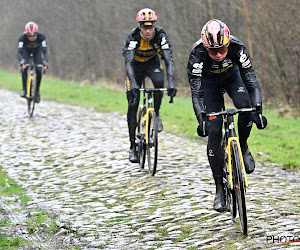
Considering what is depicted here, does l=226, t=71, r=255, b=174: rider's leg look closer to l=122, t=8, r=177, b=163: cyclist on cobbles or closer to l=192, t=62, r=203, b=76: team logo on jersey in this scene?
l=192, t=62, r=203, b=76: team logo on jersey

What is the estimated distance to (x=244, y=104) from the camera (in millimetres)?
6949

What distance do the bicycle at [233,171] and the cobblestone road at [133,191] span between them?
250 millimetres

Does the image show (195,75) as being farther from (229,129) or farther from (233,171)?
(233,171)

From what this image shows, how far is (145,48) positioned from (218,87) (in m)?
2.93

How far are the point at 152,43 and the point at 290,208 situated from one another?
377 cm

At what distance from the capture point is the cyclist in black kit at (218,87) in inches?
265

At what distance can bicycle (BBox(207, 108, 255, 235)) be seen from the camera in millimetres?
6113

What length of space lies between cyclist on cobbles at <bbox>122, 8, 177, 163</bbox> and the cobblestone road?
1023 millimetres

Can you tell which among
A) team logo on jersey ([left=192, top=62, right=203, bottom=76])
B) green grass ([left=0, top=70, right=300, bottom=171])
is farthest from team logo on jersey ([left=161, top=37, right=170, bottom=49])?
team logo on jersey ([left=192, top=62, right=203, bottom=76])

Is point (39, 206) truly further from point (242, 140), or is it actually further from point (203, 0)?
point (203, 0)

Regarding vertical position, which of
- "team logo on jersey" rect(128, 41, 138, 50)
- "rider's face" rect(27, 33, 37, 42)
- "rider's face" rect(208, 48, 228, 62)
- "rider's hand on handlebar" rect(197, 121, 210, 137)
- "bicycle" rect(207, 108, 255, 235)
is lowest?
"bicycle" rect(207, 108, 255, 235)

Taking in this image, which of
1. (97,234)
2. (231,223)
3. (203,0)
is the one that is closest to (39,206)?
(97,234)

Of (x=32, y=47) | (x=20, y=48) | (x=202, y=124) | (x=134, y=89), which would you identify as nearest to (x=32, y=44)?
(x=32, y=47)

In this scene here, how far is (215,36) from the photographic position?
647cm
